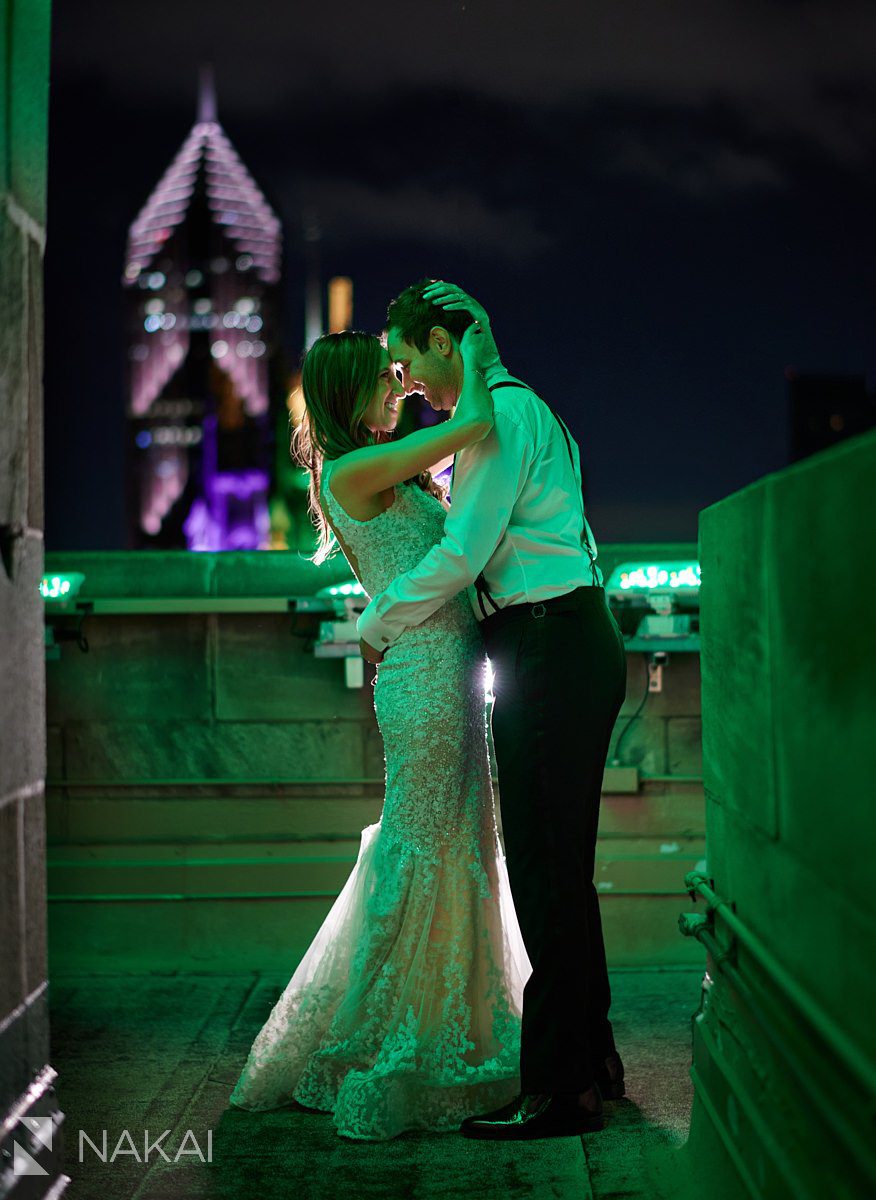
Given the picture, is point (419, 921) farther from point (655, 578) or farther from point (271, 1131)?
point (655, 578)

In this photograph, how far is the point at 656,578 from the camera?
434 centimetres

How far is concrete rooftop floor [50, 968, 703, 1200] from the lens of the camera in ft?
8.28

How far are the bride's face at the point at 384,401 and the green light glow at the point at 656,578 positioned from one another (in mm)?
1555

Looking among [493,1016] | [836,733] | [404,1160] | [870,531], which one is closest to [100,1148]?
[404,1160]

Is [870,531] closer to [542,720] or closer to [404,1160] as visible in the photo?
[542,720]

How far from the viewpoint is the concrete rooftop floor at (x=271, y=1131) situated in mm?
2523

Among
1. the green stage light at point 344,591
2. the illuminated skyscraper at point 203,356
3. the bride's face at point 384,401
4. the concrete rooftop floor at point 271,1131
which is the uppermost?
the illuminated skyscraper at point 203,356

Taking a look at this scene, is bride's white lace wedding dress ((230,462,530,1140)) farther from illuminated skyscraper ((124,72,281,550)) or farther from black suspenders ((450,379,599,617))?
illuminated skyscraper ((124,72,281,550))

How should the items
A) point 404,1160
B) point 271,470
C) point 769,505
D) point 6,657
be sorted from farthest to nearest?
1. point 271,470
2. point 404,1160
3. point 6,657
4. point 769,505

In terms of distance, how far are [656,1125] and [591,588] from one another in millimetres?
1287

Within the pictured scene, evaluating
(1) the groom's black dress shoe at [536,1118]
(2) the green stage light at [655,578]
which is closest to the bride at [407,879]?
(1) the groom's black dress shoe at [536,1118]

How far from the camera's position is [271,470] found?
372 feet

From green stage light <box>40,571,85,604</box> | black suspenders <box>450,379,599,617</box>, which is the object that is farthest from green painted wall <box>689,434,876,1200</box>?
green stage light <box>40,571,85,604</box>

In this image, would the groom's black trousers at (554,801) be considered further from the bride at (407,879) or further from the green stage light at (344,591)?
the green stage light at (344,591)
